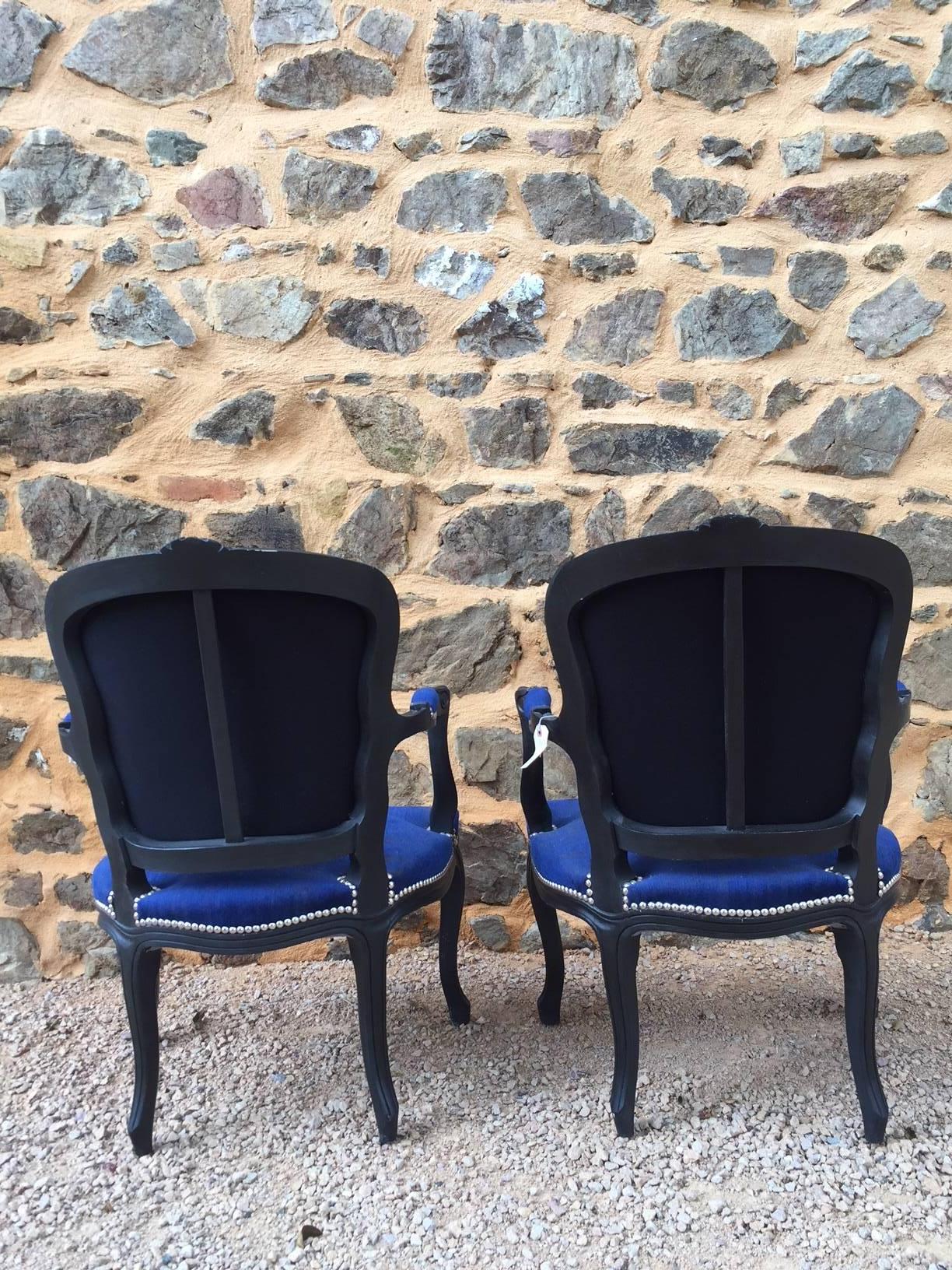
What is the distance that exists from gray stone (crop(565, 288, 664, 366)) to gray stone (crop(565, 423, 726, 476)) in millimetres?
168

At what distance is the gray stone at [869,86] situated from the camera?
2.19 metres

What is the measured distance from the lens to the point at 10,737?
2168 millimetres

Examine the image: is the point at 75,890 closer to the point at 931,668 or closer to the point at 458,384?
the point at 458,384

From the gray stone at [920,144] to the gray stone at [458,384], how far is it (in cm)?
112

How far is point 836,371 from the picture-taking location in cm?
222

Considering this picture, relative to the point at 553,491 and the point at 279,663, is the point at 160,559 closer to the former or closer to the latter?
the point at 279,663

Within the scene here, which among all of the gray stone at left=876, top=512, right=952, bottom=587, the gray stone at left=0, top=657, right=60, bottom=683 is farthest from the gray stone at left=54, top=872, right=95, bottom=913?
the gray stone at left=876, top=512, right=952, bottom=587

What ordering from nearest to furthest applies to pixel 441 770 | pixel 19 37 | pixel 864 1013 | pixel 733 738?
pixel 733 738 → pixel 864 1013 → pixel 441 770 → pixel 19 37

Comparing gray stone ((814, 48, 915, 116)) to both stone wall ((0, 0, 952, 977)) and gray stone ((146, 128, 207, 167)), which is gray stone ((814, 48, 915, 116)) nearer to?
stone wall ((0, 0, 952, 977))

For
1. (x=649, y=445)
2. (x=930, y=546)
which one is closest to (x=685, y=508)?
(x=649, y=445)

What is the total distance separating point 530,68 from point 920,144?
95cm

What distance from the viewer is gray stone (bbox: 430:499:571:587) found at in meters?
2.21

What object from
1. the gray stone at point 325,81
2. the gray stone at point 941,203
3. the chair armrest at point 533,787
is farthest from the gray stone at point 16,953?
the gray stone at point 941,203

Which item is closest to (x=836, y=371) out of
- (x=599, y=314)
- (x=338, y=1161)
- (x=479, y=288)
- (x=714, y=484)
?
(x=714, y=484)
